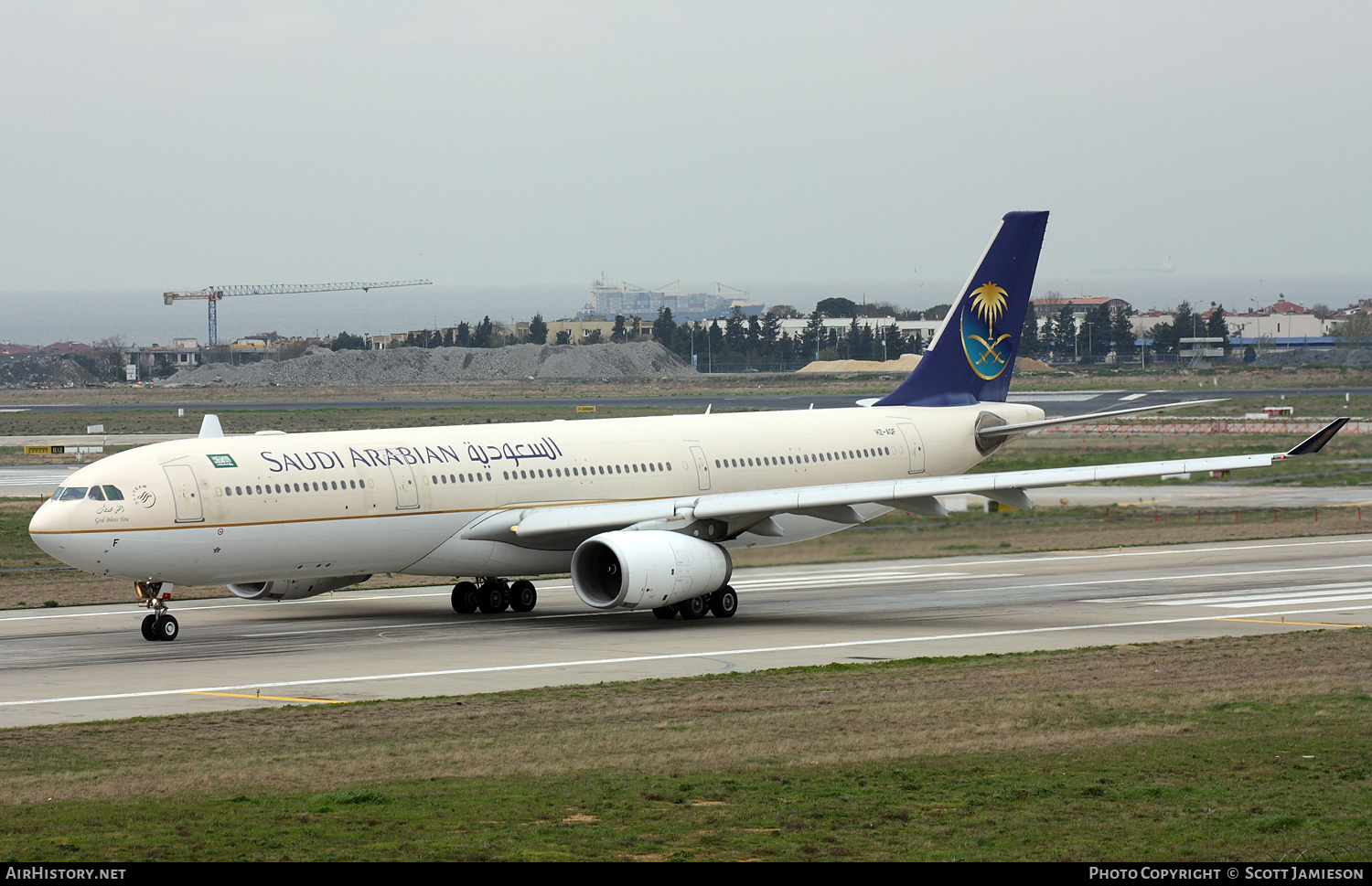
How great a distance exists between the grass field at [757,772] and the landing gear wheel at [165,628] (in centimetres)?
937

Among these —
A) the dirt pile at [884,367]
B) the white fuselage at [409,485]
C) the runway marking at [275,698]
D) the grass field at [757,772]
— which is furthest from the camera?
the dirt pile at [884,367]

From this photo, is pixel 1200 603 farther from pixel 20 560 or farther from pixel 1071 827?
pixel 20 560

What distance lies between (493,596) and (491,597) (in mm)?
46

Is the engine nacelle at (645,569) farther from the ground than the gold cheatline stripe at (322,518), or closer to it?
closer to it

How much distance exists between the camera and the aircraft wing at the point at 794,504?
31.9 meters

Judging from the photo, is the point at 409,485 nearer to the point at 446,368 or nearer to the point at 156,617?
the point at 156,617

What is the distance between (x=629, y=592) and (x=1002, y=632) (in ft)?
23.8

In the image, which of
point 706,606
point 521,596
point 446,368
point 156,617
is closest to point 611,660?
point 706,606

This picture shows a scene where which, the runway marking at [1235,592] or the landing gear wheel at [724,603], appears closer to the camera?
the landing gear wheel at [724,603]

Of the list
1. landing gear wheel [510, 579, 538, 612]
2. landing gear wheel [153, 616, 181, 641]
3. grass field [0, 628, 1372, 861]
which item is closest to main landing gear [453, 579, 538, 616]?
landing gear wheel [510, 579, 538, 612]

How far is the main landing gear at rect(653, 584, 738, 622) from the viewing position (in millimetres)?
33656

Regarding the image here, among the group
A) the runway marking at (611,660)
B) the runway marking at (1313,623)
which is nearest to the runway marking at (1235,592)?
the runway marking at (611,660)

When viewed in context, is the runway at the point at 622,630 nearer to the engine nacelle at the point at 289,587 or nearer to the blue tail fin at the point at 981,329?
the engine nacelle at the point at 289,587
